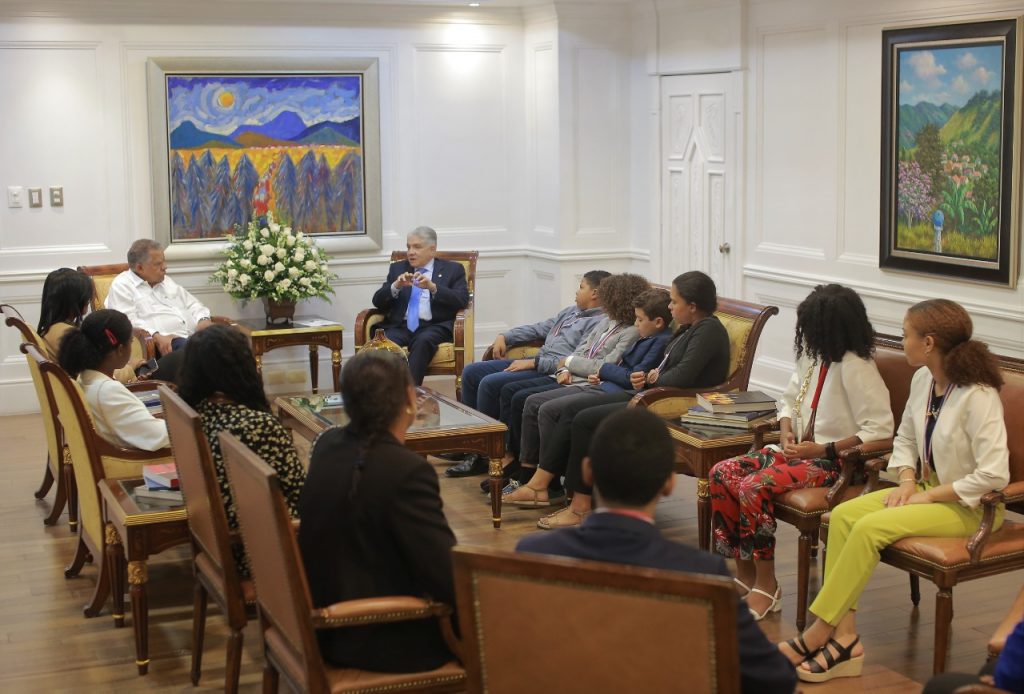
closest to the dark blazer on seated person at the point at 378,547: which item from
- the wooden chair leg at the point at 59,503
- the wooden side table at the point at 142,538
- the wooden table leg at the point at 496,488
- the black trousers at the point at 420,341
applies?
the wooden side table at the point at 142,538

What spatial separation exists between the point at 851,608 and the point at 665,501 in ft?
7.37

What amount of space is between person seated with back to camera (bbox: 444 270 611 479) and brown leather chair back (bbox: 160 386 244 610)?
8.80 feet

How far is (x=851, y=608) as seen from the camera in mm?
3961

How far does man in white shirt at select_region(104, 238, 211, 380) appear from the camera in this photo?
7355 millimetres

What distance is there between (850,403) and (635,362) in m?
1.45

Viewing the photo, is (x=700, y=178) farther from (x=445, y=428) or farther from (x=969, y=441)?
(x=969, y=441)

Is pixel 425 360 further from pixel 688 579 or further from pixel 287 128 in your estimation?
pixel 688 579

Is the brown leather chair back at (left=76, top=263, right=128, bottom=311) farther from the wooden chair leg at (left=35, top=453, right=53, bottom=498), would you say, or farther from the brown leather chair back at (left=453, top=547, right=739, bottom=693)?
the brown leather chair back at (left=453, top=547, right=739, bottom=693)

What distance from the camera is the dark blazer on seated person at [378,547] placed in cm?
303

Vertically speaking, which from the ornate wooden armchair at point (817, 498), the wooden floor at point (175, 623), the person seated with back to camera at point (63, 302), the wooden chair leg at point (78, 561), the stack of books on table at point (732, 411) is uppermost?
the person seated with back to camera at point (63, 302)

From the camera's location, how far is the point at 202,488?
11.8 ft

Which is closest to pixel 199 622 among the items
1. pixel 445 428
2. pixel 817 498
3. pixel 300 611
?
pixel 300 611

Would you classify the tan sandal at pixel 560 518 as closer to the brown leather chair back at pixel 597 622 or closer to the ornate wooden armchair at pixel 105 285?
the ornate wooden armchair at pixel 105 285

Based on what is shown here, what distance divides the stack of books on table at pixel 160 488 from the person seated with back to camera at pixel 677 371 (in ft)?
6.19
